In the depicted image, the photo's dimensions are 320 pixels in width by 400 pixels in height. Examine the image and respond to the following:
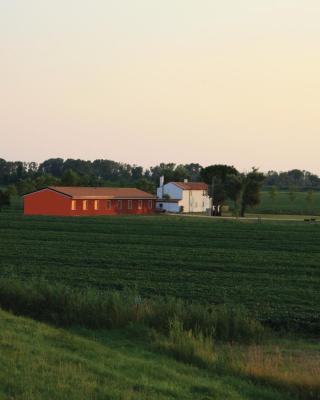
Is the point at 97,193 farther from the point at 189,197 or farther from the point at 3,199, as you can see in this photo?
the point at 189,197

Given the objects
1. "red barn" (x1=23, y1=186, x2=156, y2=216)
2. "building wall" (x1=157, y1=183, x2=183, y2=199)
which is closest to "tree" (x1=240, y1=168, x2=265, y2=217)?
"building wall" (x1=157, y1=183, x2=183, y2=199)

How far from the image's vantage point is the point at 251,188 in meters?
89.6

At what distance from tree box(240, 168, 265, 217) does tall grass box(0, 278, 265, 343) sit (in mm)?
72195

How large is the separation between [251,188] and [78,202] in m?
27.6

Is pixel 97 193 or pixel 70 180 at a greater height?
pixel 70 180

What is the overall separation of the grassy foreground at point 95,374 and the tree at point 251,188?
77.1 metres

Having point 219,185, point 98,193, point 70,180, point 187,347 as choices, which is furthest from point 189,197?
point 187,347

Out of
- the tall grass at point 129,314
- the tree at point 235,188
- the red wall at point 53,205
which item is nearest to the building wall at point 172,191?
the tree at point 235,188

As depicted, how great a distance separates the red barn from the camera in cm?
7238

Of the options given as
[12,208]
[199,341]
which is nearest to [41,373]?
[199,341]

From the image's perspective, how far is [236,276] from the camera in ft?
86.3

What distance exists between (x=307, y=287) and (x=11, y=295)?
10.9m

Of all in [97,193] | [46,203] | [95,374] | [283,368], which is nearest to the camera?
[95,374]

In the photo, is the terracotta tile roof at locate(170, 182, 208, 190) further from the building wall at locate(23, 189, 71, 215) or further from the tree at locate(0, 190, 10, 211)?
the tree at locate(0, 190, 10, 211)
